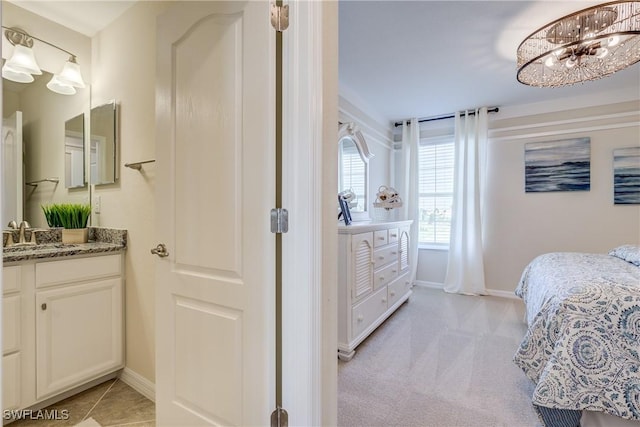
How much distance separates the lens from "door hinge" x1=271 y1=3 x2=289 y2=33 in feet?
3.83

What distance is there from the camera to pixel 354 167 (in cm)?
355

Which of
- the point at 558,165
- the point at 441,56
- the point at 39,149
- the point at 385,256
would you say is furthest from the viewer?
the point at 558,165

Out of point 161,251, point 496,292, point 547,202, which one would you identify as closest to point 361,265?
point 161,251

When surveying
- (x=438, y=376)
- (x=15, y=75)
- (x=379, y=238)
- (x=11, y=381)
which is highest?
(x=15, y=75)

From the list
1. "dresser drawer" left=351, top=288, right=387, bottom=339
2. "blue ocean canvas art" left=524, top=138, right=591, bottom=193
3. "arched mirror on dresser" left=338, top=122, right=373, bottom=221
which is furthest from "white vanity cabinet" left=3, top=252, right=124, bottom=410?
"blue ocean canvas art" left=524, top=138, right=591, bottom=193

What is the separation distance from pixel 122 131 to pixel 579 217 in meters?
4.59

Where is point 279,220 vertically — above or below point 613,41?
below

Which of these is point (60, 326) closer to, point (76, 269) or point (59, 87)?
point (76, 269)

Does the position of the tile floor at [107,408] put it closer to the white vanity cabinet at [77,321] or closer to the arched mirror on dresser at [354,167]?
the white vanity cabinet at [77,321]

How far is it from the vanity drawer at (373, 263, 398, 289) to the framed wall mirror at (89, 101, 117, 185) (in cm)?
210

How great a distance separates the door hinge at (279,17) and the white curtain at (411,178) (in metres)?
3.60

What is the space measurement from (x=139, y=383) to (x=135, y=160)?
1.34 meters

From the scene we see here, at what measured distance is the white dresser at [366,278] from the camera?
2.30m

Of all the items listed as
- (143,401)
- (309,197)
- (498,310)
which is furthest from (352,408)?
(498,310)
